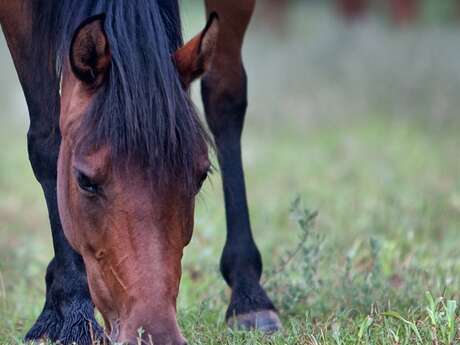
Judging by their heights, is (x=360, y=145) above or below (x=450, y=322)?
below

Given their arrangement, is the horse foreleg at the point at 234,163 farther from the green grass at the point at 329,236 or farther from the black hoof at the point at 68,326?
the black hoof at the point at 68,326

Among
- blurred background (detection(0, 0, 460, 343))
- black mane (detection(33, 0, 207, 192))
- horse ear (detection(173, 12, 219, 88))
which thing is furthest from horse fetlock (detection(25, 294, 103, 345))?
horse ear (detection(173, 12, 219, 88))

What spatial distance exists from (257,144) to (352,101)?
169cm

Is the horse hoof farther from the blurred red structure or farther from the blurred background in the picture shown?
the blurred red structure

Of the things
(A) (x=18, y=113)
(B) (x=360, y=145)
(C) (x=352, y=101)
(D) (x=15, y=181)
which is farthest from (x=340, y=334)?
(A) (x=18, y=113)

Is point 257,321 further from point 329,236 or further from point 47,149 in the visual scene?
point 329,236

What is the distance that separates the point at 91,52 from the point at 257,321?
1.47 m

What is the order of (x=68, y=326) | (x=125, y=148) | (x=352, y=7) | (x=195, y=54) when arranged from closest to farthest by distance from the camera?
(x=125, y=148)
(x=195, y=54)
(x=68, y=326)
(x=352, y=7)

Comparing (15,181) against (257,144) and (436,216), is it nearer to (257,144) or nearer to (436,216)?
(257,144)

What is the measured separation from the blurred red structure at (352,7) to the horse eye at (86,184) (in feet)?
43.1

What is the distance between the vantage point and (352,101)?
10.9 metres

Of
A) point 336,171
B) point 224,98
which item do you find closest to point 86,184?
point 224,98

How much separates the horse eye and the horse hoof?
1224 millimetres

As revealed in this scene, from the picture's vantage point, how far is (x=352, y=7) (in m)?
16.6
